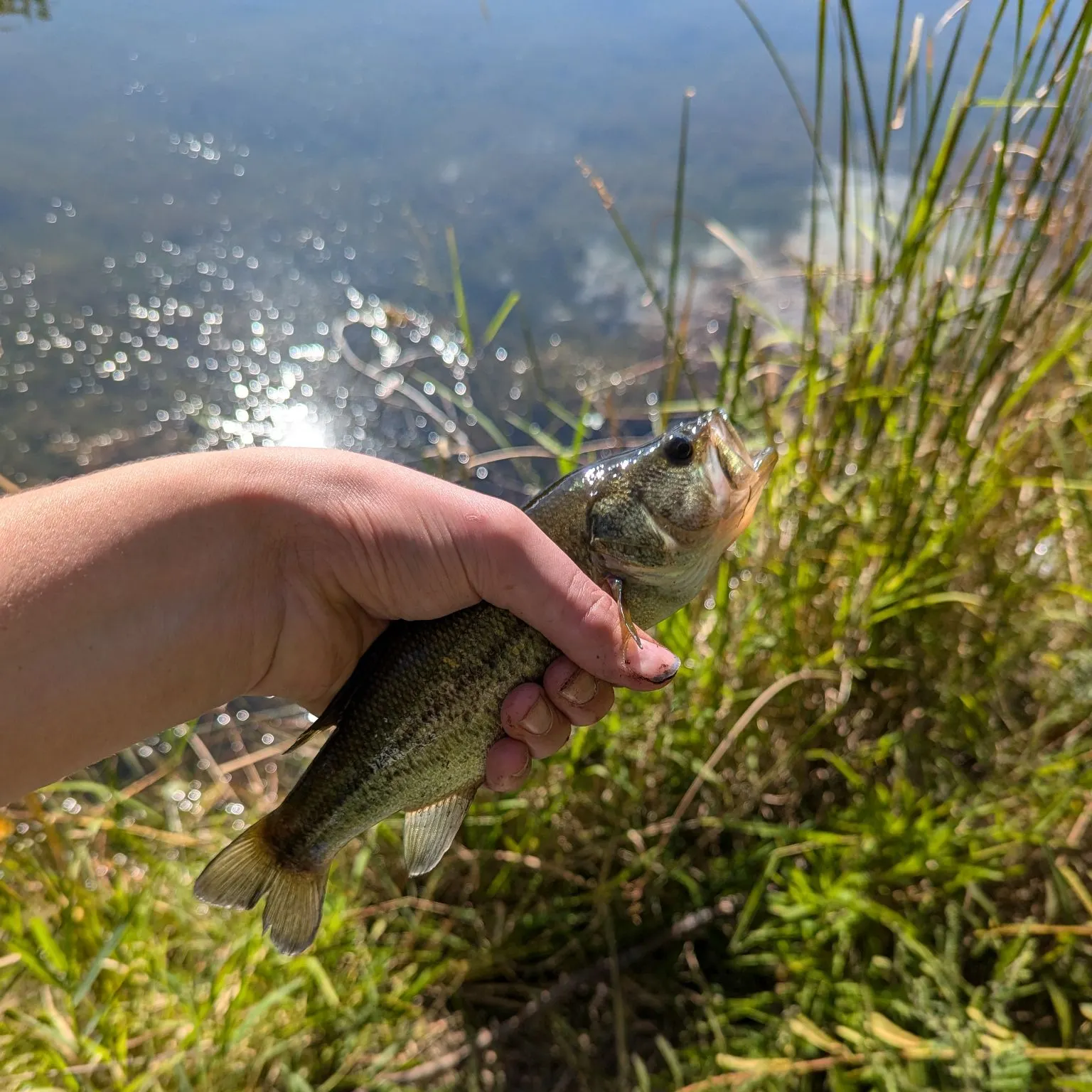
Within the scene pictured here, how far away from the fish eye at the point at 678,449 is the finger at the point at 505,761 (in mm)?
900

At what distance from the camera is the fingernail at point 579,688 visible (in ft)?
7.70

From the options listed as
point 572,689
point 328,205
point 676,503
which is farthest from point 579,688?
point 328,205

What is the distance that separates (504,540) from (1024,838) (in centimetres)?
208

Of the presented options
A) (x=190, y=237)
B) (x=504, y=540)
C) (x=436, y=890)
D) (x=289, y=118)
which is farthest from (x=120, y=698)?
(x=289, y=118)

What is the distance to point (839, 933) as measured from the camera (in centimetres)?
297

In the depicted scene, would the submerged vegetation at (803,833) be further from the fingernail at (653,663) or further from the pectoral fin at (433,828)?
the fingernail at (653,663)

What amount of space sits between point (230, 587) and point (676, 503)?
1.27 metres

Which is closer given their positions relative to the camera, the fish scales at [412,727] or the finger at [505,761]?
the fish scales at [412,727]

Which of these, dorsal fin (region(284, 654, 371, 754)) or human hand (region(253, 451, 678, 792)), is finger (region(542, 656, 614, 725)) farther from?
dorsal fin (region(284, 654, 371, 754))

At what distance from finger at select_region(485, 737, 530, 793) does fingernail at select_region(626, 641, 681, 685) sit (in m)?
0.41

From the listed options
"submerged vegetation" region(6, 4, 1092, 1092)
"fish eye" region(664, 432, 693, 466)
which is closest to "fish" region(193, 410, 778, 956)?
"fish eye" region(664, 432, 693, 466)


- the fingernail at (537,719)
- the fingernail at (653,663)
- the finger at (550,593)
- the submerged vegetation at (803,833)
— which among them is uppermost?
the finger at (550,593)

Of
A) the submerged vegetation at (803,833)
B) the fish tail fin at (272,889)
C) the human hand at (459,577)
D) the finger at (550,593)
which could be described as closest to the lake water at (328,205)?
the submerged vegetation at (803,833)

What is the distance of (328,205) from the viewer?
8.17 metres
